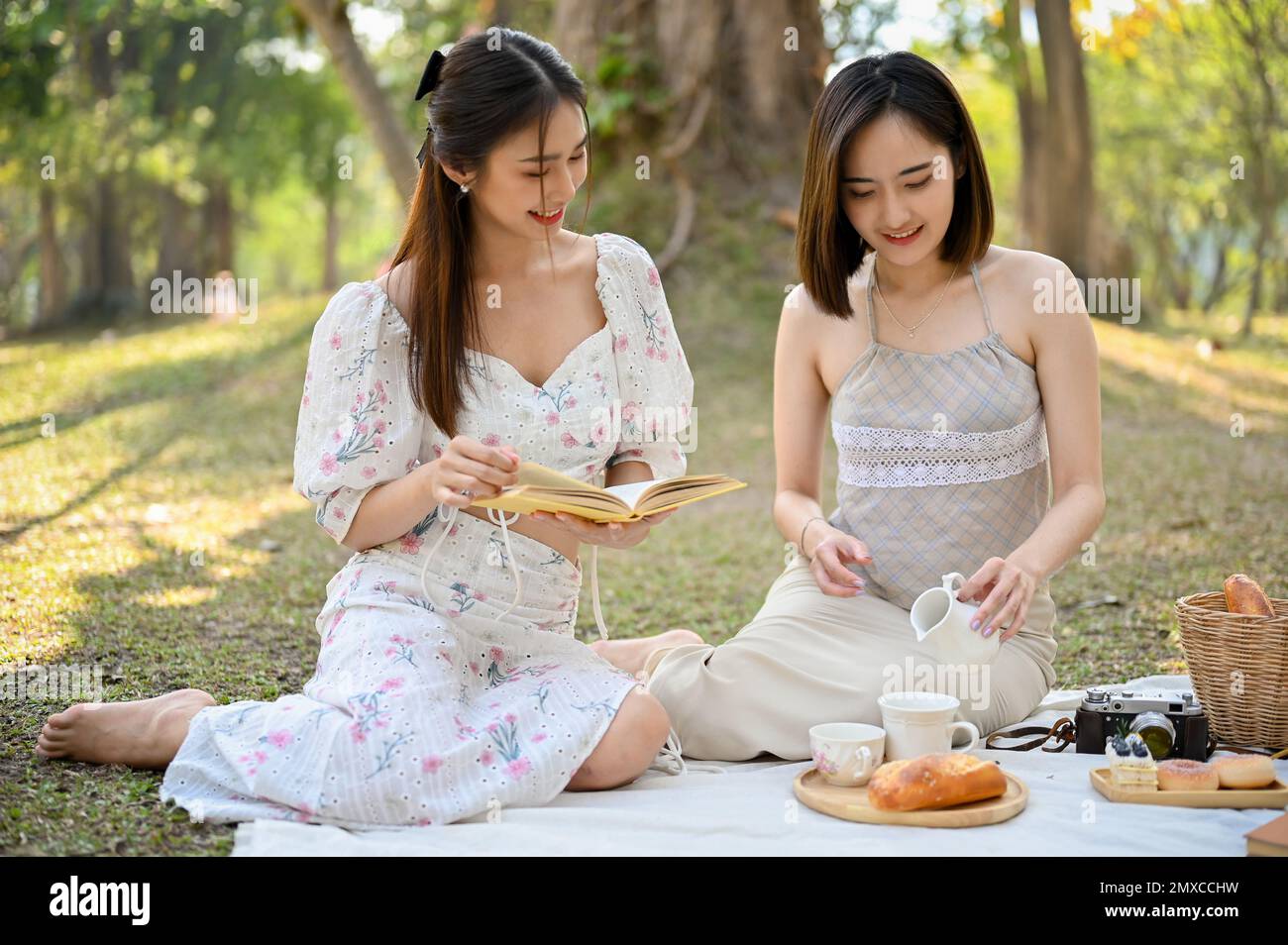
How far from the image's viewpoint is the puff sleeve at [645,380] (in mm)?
3451

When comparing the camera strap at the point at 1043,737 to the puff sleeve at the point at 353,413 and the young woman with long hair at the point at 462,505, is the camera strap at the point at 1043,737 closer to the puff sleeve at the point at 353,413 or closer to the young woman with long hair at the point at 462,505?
the young woman with long hair at the point at 462,505

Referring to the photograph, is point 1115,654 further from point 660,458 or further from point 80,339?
point 80,339

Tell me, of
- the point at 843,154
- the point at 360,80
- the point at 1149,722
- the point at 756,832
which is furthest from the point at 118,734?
the point at 360,80

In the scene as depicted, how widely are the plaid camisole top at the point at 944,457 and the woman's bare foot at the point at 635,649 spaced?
23.5 inches

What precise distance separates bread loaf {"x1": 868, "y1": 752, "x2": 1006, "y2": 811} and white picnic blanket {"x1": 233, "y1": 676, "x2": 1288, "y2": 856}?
0.06m

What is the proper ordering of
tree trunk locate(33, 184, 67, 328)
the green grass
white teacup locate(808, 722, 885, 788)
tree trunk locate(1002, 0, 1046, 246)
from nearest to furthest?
1. white teacup locate(808, 722, 885, 788)
2. the green grass
3. tree trunk locate(1002, 0, 1046, 246)
4. tree trunk locate(33, 184, 67, 328)

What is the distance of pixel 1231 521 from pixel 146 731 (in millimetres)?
5156

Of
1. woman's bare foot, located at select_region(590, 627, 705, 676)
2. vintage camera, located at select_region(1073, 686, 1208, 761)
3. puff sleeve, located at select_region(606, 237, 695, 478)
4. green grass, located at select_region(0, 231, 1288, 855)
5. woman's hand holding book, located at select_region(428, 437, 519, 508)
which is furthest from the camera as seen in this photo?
green grass, located at select_region(0, 231, 1288, 855)

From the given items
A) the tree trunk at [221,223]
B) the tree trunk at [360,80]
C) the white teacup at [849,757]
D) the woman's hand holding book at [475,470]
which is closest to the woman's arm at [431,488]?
the woman's hand holding book at [475,470]

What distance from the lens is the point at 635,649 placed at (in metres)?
3.74

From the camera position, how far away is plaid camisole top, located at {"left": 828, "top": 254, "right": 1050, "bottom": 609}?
11.3ft

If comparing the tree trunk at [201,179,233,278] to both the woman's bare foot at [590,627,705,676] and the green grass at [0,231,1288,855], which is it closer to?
the green grass at [0,231,1288,855]

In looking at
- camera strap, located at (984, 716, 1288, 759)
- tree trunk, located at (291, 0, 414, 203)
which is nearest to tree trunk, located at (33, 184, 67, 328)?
tree trunk, located at (291, 0, 414, 203)

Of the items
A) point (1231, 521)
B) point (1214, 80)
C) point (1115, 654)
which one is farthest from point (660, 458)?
point (1214, 80)
